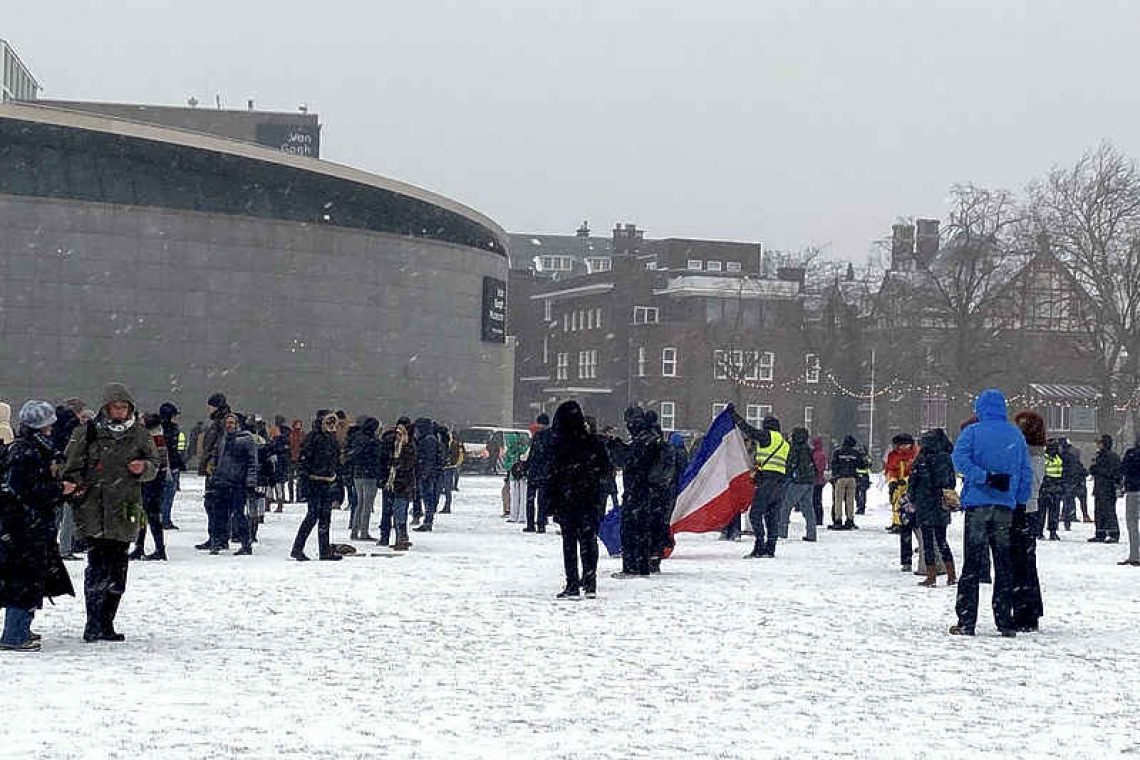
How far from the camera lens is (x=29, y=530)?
10.7m

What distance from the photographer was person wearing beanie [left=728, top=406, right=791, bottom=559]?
21.0 metres

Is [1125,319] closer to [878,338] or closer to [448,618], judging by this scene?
[878,338]

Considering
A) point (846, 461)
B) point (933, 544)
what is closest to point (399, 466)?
Answer: point (933, 544)

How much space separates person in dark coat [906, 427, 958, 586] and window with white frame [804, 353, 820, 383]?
2352 inches

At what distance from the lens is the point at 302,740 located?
7.80m

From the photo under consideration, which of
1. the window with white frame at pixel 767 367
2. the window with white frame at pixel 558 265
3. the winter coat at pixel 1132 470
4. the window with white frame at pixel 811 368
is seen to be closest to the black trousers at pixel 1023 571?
the winter coat at pixel 1132 470

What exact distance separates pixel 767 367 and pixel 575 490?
7464 cm

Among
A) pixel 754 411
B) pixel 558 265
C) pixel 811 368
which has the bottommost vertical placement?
pixel 754 411

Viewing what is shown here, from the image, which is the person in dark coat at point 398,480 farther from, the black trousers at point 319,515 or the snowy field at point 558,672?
the snowy field at point 558,672

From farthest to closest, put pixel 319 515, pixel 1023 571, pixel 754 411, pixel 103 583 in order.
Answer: pixel 754 411
pixel 319 515
pixel 1023 571
pixel 103 583

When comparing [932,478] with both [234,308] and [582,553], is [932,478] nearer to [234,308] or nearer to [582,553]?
[582,553]

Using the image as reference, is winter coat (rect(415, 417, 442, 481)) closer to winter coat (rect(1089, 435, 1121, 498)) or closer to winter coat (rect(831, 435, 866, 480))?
winter coat (rect(831, 435, 866, 480))

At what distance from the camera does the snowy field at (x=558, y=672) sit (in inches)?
313

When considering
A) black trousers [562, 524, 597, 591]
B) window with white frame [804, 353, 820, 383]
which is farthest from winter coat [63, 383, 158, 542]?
window with white frame [804, 353, 820, 383]
